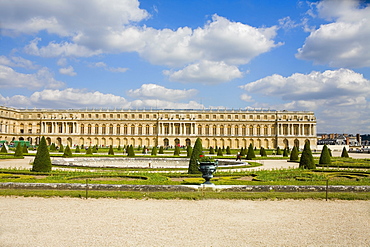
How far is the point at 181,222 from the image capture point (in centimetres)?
724

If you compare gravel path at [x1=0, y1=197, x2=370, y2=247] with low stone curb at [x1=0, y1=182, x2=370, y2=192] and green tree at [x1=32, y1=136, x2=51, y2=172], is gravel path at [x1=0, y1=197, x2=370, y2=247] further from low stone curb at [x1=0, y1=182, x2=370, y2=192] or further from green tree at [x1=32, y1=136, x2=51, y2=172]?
green tree at [x1=32, y1=136, x2=51, y2=172]

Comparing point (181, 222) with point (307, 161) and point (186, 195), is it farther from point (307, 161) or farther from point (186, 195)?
point (307, 161)

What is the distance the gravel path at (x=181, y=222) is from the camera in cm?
601

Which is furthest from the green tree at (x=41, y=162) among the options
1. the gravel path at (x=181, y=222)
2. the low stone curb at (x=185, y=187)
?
the gravel path at (x=181, y=222)

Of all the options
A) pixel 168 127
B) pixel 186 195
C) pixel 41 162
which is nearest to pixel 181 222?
pixel 186 195

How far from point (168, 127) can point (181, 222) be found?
2630 inches

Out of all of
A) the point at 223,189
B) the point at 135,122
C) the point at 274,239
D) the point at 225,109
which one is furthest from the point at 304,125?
the point at 274,239

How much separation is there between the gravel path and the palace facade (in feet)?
209

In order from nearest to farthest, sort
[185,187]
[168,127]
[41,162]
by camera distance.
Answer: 1. [185,187]
2. [41,162]
3. [168,127]

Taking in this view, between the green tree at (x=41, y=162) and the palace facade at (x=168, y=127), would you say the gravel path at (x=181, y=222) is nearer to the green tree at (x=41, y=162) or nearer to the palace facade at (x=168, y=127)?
the green tree at (x=41, y=162)

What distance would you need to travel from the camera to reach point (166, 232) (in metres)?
6.49

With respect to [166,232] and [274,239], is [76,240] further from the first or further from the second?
[274,239]

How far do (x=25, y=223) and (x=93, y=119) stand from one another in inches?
2777

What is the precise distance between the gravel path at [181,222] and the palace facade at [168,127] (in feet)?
209
